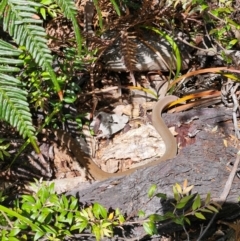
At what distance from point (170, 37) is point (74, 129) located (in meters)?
1.04

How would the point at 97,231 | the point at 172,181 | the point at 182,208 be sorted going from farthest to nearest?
the point at 172,181
the point at 182,208
the point at 97,231

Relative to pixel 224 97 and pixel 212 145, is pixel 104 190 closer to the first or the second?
pixel 212 145

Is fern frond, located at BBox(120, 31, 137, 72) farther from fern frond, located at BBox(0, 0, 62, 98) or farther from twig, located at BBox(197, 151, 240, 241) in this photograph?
fern frond, located at BBox(0, 0, 62, 98)

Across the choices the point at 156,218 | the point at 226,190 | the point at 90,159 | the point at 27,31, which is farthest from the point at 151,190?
the point at 27,31

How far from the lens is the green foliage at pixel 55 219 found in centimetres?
238

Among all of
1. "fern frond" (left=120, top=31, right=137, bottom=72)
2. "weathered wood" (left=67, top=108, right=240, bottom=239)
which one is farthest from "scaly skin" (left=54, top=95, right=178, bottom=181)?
"fern frond" (left=120, top=31, right=137, bottom=72)

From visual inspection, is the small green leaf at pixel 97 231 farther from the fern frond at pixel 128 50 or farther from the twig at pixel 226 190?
the fern frond at pixel 128 50

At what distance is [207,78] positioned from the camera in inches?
140

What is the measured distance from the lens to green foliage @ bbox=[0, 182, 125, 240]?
2.38 metres

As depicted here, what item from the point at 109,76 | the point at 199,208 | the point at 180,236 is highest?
the point at 109,76

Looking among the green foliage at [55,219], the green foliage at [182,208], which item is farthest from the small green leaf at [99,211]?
the green foliage at [182,208]

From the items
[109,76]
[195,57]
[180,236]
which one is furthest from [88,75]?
[180,236]

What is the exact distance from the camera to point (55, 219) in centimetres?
254

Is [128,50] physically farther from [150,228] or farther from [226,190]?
[150,228]
